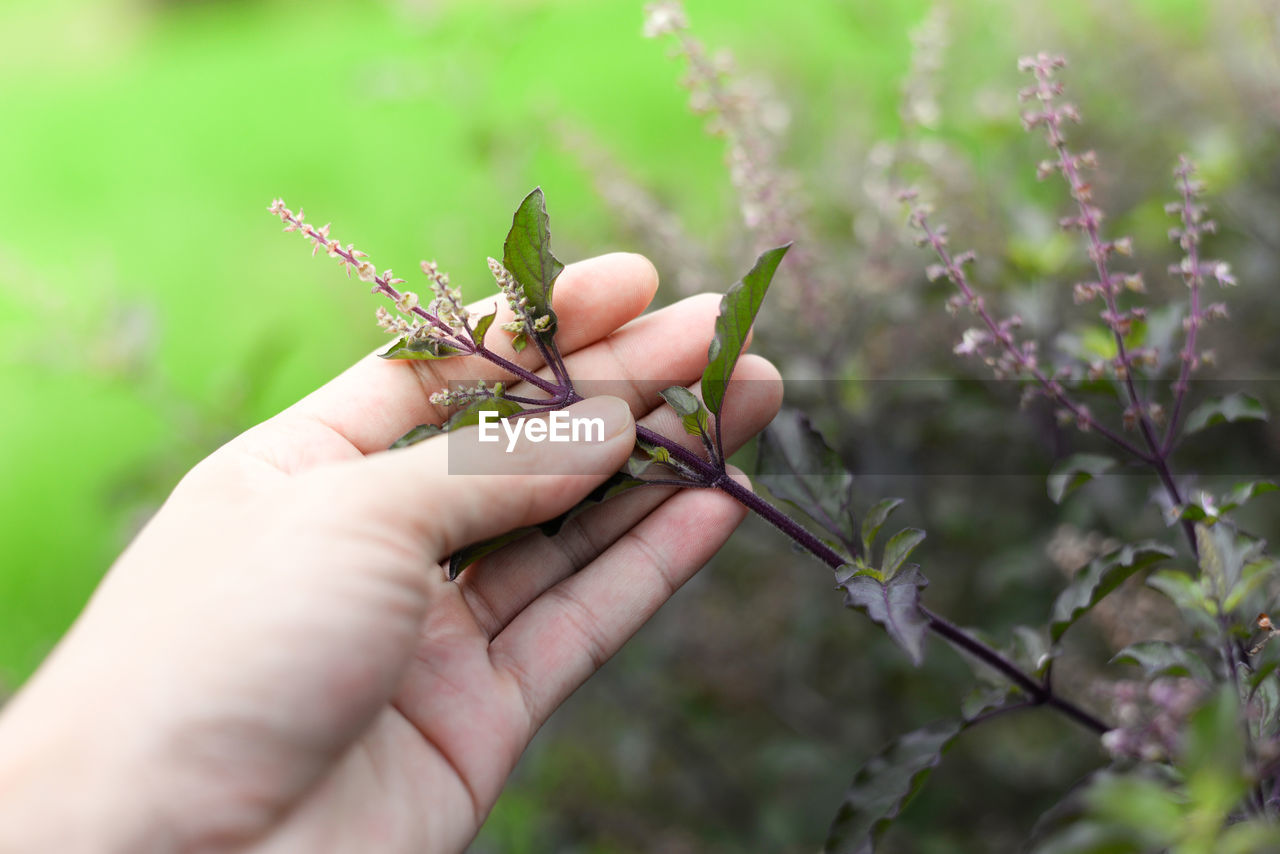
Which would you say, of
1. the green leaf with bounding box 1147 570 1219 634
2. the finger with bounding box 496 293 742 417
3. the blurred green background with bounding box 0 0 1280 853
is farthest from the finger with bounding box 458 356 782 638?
the green leaf with bounding box 1147 570 1219 634

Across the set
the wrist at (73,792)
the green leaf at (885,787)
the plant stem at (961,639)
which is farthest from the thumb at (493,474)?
the green leaf at (885,787)

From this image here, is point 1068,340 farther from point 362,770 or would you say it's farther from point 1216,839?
point 362,770

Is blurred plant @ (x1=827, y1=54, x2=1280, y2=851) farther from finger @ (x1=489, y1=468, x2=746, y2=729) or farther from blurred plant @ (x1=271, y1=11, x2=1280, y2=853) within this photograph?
finger @ (x1=489, y1=468, x2=746, y2=729)

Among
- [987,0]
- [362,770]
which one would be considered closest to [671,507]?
[362,770]

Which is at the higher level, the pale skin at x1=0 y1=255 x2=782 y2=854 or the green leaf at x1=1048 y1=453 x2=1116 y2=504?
the pale skin at x1=0 y1=255 x2=782 y2=854

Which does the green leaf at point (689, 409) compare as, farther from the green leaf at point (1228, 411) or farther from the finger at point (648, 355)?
the green leaf at point (1228, 411)
